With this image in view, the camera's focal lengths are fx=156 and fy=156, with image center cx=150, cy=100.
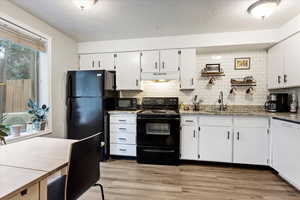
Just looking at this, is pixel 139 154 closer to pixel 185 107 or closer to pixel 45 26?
pixel 185 107

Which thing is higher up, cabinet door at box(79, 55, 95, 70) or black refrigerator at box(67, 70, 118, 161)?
cabinet door at box(79, 55, 95, 70)

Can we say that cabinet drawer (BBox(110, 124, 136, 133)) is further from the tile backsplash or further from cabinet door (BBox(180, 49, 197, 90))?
cabinet door (BBox(180, 49, 197, 90))

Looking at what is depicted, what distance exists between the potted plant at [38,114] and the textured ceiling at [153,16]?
53.3 inches

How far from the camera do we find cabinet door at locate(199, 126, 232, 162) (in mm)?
2635

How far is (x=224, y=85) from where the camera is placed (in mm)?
3199

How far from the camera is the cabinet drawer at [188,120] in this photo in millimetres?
2758

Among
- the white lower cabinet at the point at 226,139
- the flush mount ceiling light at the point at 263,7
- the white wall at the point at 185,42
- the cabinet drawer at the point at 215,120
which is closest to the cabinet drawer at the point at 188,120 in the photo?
the white lower cabinet at the point at 226,139

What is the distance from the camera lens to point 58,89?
113 inches

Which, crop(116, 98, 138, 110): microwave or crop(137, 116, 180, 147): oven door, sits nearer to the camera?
crop(137, 116, 180, 147): oven door

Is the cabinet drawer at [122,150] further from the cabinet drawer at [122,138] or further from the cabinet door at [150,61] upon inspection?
the cabinet door at [150,61]

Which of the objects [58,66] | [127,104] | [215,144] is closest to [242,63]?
[215,144]

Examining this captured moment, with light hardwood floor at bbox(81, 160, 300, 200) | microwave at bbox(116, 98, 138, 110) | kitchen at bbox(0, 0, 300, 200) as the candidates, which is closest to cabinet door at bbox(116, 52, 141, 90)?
kitchen at bbox(0, 0, 300, 200)

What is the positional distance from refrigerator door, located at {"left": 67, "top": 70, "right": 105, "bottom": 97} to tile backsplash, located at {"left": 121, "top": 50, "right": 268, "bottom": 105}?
3.20ft

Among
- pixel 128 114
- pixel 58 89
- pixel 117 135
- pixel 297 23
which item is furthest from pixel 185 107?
pixel 58 89
